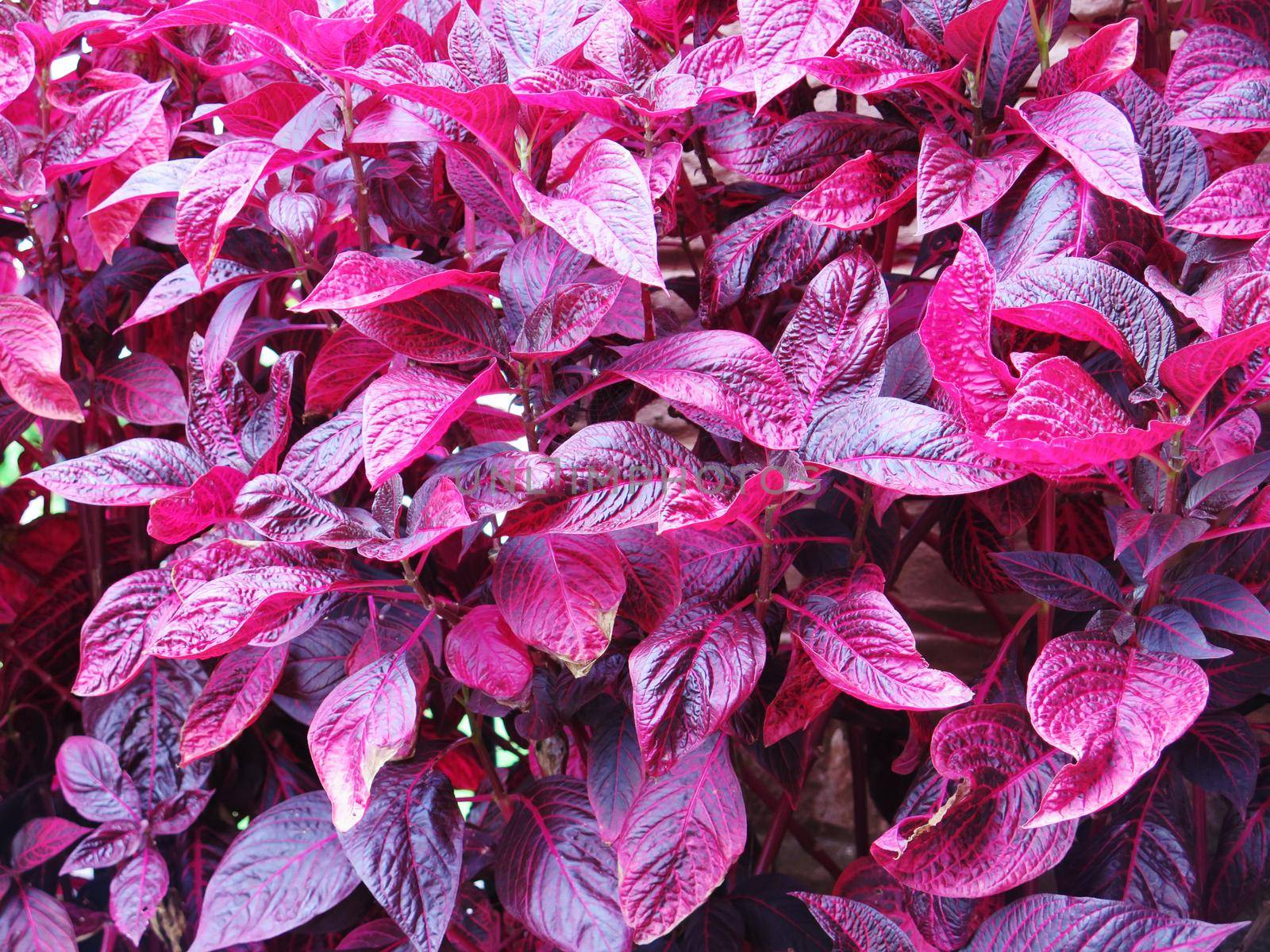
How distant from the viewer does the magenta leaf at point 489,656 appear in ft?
2.20

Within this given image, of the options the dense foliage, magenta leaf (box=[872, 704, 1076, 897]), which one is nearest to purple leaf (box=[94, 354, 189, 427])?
the dense foliage

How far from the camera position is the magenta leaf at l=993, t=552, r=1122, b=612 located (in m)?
0.66

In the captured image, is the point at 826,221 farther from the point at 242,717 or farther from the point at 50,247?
the point at 50,247

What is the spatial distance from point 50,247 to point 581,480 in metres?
0.66

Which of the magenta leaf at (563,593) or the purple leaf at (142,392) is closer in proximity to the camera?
the magenta leaf at (563,593)

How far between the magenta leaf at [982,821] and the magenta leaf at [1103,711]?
0.20 ft

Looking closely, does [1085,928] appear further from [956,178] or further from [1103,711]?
[956,178]

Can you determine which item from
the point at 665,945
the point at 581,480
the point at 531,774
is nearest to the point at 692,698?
the point at 581,480

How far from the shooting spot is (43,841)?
0.92m

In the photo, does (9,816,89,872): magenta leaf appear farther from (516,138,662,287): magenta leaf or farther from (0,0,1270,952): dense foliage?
(516,138,662,287): magenta leaf

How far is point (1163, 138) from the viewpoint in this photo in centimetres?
70

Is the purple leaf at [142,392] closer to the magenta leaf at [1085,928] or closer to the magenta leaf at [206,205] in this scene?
the magenta leaf at [206,205]

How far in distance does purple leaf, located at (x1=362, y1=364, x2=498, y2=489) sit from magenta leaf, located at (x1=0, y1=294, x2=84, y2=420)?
348mm

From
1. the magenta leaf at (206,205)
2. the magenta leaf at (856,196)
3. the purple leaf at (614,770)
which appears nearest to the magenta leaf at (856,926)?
the purple leaf at (614,770)
